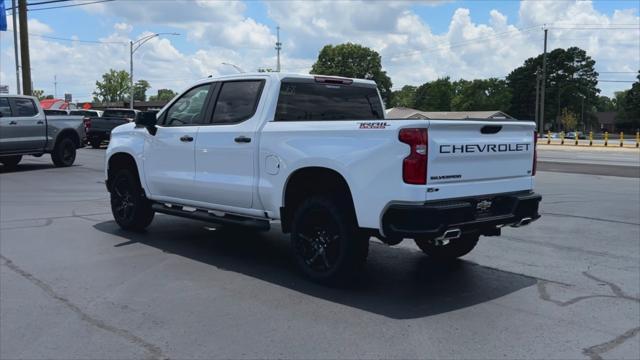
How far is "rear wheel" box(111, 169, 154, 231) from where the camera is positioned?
26.2 feet

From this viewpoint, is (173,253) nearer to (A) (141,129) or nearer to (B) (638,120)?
(A) (141,129)

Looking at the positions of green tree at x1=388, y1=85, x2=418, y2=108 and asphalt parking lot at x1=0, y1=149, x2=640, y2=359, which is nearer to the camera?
asphalt parking lot at x1=0, y1=149, x2=640, y2=359

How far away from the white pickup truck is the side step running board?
0.02 metres

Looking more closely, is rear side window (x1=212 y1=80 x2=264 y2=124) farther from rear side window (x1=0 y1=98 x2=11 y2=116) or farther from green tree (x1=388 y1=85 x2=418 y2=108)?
green tree (x1=388 y1=85 x2=418 y2=108)

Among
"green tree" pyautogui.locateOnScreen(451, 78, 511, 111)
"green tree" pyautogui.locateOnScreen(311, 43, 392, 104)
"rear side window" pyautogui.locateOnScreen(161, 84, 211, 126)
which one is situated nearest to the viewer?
"rear side window" pyautogui.locateOnScreen(161, 84, 211, 126)

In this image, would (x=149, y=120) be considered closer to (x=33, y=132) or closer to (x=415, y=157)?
(x=415, y=157)

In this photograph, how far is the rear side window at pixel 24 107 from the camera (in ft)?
52.6

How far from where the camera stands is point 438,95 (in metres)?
134

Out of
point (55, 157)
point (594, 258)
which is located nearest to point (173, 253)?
point (594, 258)

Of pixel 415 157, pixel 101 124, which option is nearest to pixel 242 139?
pixel 415 157

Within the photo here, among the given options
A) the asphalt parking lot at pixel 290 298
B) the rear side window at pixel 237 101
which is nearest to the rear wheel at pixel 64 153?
the asphalt parking lot at pixel 290 298

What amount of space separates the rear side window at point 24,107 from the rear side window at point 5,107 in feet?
0.54

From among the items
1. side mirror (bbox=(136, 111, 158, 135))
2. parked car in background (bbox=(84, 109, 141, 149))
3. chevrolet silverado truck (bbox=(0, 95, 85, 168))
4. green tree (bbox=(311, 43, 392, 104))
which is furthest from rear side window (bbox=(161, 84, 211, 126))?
green tree (bbox=(311, 43, 392, 104))

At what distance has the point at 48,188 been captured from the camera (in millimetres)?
13062
